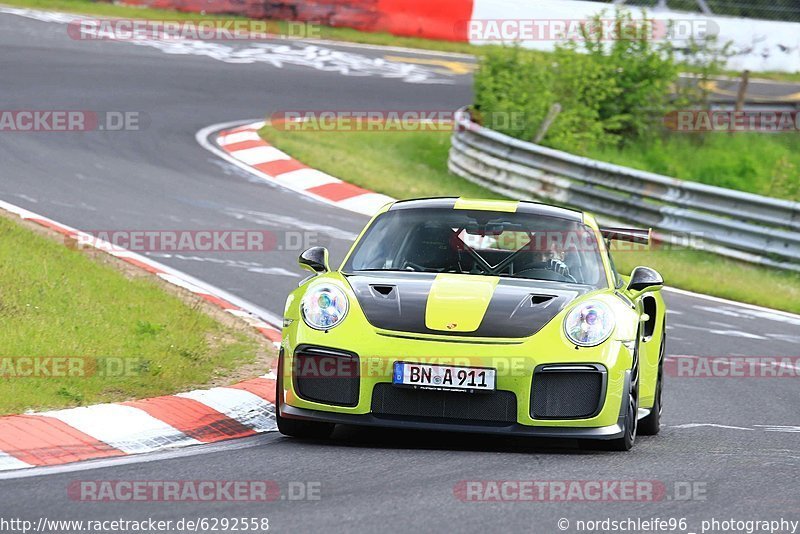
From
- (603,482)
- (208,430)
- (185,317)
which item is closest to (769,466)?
(603,482)

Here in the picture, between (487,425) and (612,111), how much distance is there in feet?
48.0

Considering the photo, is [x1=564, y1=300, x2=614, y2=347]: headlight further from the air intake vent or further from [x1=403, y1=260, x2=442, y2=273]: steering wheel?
[x1=403, y1=260, x2=442, y2=273]: steering wheel

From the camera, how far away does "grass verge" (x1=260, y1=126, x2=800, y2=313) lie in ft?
44.6

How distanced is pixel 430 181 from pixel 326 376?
38.2 ft

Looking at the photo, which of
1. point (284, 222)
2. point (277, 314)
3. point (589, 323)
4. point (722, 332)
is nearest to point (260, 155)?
point (284, 222)

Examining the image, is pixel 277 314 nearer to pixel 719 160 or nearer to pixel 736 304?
pixel 736 304

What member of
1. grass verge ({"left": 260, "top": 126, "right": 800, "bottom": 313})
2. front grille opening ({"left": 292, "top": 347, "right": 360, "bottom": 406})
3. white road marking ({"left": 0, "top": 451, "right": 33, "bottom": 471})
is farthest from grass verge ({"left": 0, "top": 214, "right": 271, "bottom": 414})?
grass verge ({"left": 260, "top": 126, "right": 800, "bottom": 313})

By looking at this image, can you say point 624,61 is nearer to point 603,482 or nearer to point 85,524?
point 603,482

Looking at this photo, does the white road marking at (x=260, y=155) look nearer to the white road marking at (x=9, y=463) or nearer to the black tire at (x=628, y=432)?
the black tire at (x=628, y=432)

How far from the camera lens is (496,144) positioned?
17.8 m

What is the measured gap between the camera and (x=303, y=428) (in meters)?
6.84

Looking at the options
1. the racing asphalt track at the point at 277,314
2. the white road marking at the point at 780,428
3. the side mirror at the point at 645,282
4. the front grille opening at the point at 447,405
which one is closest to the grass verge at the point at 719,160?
the racing asphalt track at the point at 277,314

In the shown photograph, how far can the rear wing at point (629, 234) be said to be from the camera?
26.2ft

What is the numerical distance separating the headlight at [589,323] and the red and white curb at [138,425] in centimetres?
165
